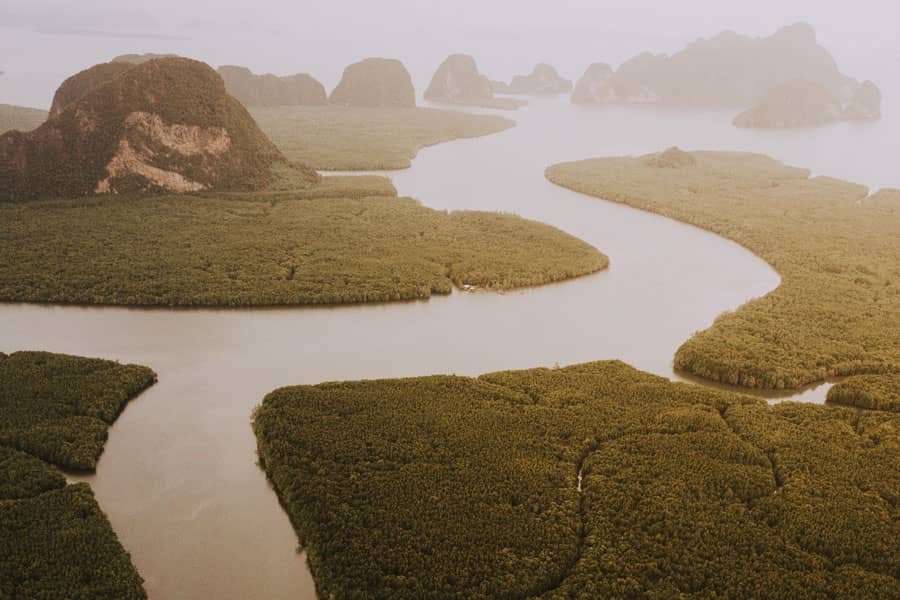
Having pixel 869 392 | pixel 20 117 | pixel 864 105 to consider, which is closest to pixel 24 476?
pixel 869 392

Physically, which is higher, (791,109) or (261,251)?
(791,109)

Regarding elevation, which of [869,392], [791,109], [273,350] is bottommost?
[869,392]

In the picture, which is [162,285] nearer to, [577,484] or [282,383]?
[282,383]

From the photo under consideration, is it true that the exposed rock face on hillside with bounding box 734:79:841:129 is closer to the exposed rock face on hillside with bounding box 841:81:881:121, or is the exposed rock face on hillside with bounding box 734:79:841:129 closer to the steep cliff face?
the exposed rock face on hillside with bounding box 841:81:881:121

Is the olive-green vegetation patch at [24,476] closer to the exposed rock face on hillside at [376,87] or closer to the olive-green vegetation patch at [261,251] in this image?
the olive-green vegetation patch at [261,251]

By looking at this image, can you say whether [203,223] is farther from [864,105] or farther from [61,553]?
Answer: [864,105]

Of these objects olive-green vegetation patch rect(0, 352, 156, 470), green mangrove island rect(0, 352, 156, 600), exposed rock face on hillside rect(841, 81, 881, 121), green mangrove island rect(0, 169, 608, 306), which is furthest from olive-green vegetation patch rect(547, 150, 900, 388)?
exposed rock face on hillside rect(841, 81, 881, 121)

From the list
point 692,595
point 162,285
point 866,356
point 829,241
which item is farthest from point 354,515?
point 829,241
